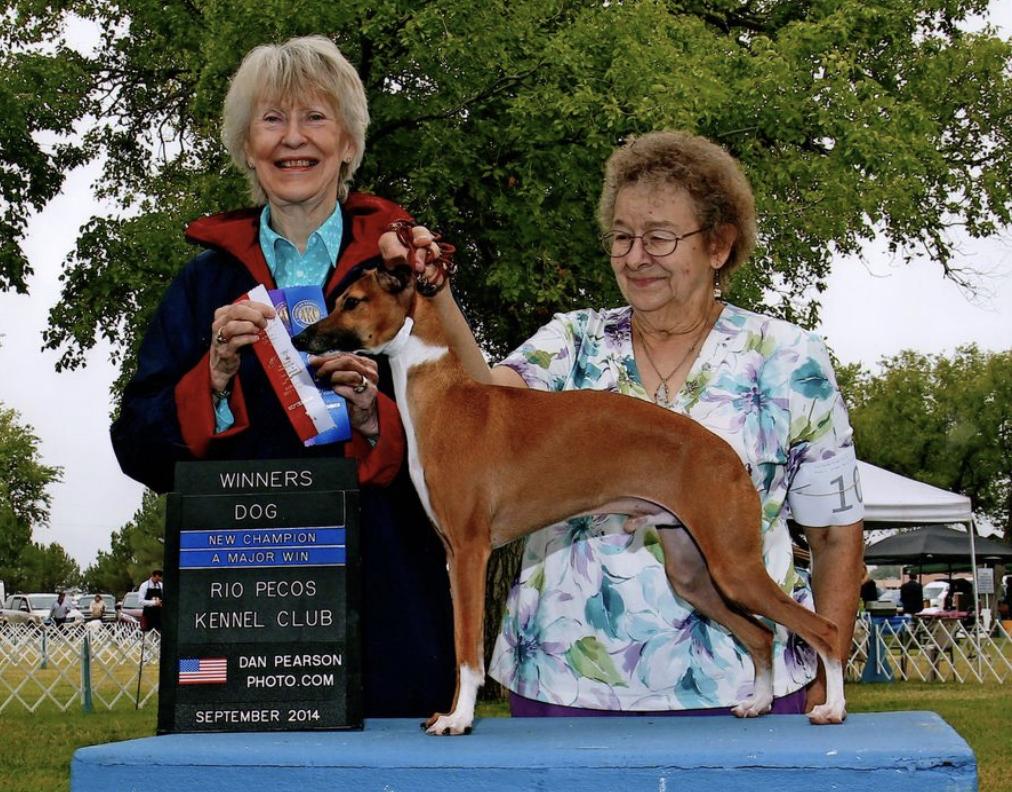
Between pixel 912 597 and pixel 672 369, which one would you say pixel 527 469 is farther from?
pixel 912 597

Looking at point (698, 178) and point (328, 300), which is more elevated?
point (698, 178)

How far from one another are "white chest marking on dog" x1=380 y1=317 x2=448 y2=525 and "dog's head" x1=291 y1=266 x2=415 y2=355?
4cm

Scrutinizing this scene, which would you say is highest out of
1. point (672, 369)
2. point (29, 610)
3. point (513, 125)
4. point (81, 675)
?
point (513, 125)

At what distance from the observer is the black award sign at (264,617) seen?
2934 mm

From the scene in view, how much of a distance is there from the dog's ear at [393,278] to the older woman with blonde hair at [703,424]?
0.39 metres

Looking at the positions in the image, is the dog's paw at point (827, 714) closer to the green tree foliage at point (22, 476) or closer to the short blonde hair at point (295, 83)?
the short blonde hair at point (295, 83)

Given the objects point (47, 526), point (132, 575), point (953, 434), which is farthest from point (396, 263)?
point (132, 575)

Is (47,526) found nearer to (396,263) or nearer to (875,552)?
(875,552)

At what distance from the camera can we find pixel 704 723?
3061 mm

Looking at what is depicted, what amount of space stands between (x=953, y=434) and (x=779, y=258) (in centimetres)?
4731

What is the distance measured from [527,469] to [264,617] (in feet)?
2.41

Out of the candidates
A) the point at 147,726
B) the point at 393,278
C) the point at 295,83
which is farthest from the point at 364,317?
the point at 147,726

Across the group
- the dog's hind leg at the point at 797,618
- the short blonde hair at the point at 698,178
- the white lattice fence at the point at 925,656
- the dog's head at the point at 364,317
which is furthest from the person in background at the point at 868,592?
the dog's head at the point at 364,317

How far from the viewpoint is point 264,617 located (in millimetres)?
2941
